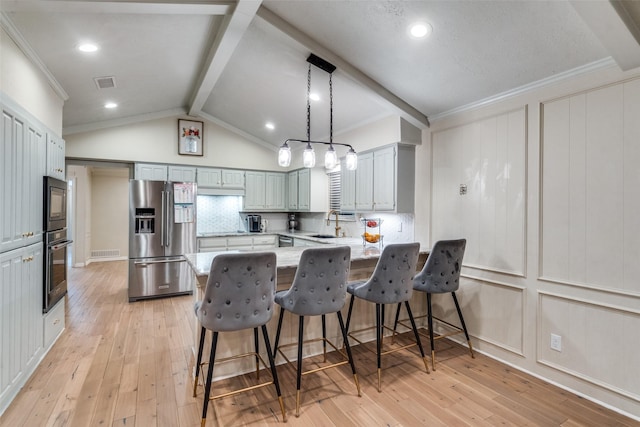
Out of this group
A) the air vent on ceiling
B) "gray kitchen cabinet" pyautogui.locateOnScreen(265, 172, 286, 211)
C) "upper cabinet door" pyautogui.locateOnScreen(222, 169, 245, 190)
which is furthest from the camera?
"gray kitchen cabinet" pyautogui.locateOnScreen(265, 172, 286, 211)

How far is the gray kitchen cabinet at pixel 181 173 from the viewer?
5.48 metres

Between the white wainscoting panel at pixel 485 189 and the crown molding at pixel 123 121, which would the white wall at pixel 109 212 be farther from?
the white wainscoting panel at pixel 485 189

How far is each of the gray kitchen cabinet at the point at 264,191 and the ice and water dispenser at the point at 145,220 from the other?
68.2 inches

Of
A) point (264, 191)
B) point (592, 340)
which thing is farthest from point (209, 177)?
point (592, 340)

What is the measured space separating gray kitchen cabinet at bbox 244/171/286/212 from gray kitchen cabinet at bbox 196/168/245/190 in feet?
0.51

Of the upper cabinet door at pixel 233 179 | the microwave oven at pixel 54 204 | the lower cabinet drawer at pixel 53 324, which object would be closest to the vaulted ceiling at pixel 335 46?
the microwave oven at pixel 54 204

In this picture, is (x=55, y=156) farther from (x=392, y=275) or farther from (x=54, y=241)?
(x=392, y=275)

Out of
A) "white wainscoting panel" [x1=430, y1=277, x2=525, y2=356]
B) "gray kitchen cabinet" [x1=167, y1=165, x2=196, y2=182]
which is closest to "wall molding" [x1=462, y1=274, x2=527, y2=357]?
"white wainscoting panel" [x1=430, y1=277, x2=525, y2=356]

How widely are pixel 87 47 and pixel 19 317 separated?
7.43ft

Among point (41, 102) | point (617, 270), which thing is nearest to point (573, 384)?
point (617, 270)

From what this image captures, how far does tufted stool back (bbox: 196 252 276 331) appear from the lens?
6.22ft

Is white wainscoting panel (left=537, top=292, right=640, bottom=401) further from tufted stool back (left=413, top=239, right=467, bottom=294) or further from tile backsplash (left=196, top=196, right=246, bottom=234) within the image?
tile backsplash (left=196, top=196, right=246, bottom=234)

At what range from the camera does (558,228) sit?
254 cm

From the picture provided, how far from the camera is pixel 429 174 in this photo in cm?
367
